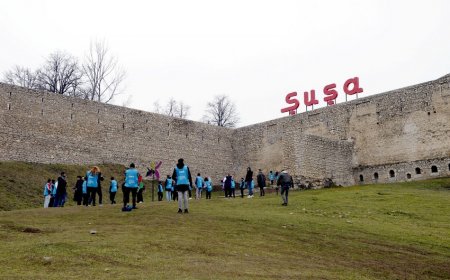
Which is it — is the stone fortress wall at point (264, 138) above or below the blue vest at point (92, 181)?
above

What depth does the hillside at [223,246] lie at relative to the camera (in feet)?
22.3

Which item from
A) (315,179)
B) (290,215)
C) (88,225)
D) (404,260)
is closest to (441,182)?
(315,179)

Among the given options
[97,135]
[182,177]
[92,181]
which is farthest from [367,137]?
[182,177]

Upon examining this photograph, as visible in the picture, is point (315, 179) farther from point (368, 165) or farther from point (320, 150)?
point (368, 165)

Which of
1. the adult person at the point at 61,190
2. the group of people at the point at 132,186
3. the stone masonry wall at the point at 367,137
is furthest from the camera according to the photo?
the stone masonry wall at the point at 367,137

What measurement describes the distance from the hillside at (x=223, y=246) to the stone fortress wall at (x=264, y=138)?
53.0 feet

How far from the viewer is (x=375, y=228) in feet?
41.3

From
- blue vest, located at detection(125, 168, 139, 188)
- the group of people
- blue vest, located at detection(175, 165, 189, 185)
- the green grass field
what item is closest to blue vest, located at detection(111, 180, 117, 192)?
the group of people

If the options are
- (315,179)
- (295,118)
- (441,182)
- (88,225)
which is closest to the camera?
(88,225)

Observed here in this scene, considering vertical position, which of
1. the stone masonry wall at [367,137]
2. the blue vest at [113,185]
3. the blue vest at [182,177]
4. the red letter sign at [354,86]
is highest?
the red letter sign at [354,86]

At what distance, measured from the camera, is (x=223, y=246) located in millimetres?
8758

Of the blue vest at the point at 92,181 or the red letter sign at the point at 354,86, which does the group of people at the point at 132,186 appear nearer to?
the blue vest at the point at 92,181

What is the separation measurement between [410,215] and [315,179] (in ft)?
51.1

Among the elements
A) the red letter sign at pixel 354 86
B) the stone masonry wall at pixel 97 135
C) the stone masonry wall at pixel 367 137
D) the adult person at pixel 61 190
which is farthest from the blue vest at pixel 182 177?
the red letter sign at pixel 354 86
